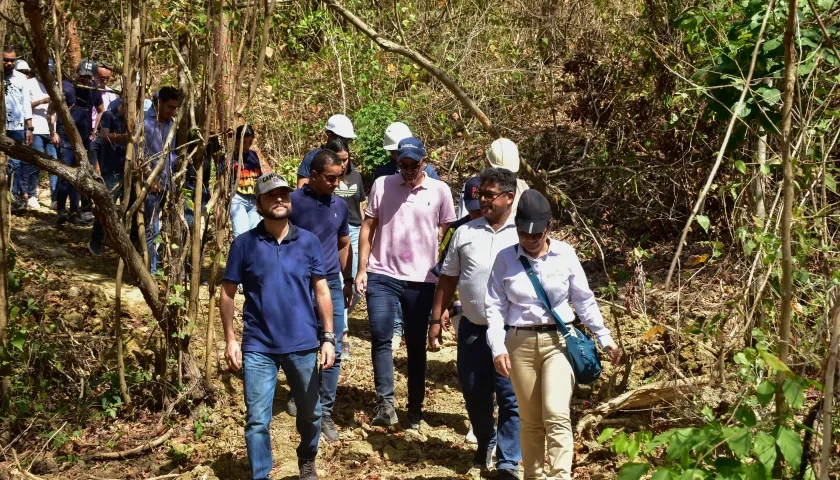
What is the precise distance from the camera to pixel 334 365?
6711mm

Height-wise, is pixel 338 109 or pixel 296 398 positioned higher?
pixel 338 109

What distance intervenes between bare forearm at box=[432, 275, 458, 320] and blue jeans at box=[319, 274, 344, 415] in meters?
0.85

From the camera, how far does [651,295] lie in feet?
26.2

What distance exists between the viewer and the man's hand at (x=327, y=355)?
19.0 feet

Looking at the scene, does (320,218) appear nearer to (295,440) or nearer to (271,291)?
(271,291)

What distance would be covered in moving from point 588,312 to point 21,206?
27.8ft

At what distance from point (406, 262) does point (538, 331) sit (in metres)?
1.74

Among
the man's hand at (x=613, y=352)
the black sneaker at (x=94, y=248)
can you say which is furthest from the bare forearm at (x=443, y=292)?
the black sneaker at (x=94, y=248)

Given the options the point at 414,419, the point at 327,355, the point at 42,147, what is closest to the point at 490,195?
the point at 327,355

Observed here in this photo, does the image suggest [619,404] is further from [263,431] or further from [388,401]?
[263,431]

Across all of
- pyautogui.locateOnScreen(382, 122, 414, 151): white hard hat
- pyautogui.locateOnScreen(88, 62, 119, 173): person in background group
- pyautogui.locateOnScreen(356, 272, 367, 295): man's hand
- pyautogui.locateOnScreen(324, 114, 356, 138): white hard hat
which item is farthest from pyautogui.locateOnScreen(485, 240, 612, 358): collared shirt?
pyautogui.locateOnScreen(88, 62, 119, 173): person in background group

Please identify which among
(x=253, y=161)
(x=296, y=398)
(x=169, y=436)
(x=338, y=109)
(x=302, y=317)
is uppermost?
(x=338, y=109)

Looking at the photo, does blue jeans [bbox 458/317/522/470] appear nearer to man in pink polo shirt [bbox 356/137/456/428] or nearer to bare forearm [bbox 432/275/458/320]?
bare forearm [bbox 432/275/458/320]

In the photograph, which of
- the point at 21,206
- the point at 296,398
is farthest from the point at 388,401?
the point at 21,206
